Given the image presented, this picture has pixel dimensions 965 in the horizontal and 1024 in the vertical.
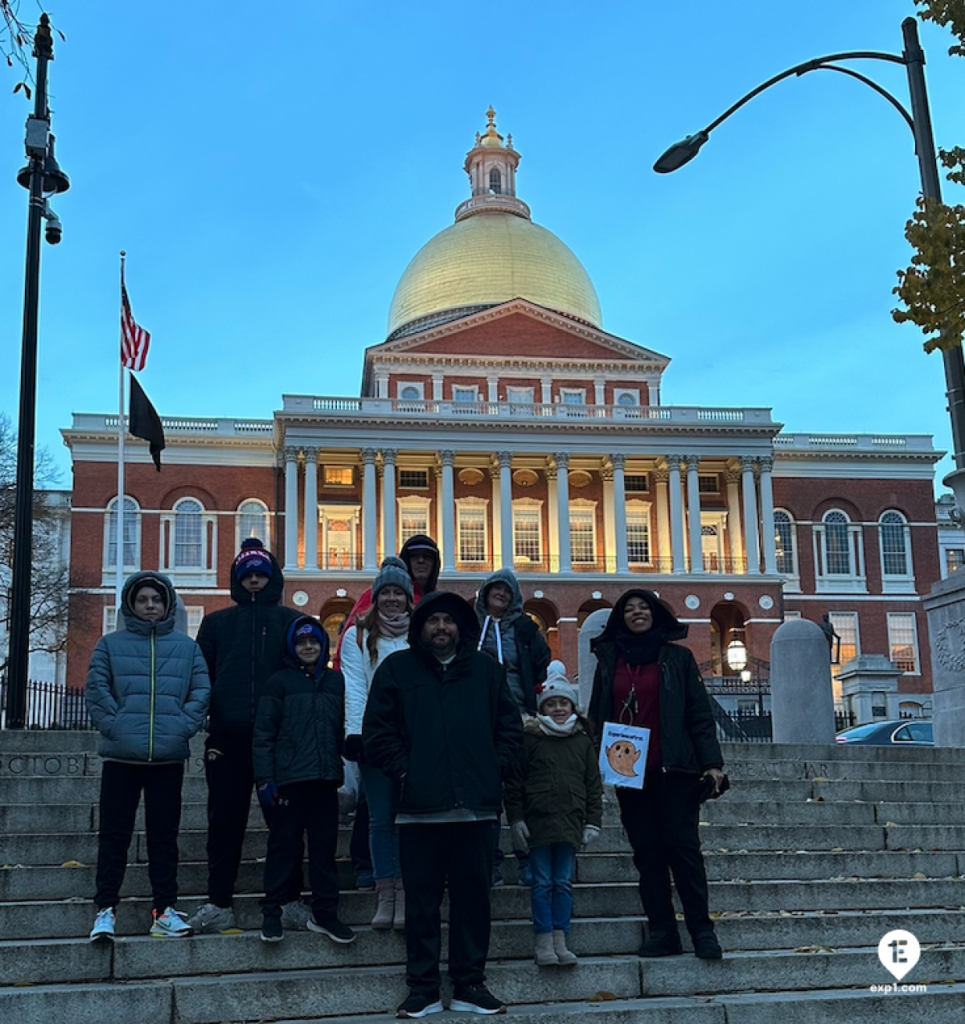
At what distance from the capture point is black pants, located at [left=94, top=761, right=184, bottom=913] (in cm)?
780

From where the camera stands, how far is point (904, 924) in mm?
8898

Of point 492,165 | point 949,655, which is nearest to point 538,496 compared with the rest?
point 492,165

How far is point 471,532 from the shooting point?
58438 millimetres

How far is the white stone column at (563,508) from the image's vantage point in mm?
55969

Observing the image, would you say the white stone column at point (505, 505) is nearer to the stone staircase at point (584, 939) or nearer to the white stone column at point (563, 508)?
the white stone column at point (563, 508)

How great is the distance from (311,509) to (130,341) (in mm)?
27313

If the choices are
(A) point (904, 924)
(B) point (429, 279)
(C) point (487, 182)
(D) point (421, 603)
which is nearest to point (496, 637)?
(D) point (421, 603)

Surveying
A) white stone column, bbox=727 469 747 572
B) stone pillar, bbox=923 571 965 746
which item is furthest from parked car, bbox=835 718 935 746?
white stone column, bbox=727 469 747 572

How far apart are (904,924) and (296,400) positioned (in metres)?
48.6

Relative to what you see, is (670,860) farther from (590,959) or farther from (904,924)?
(904,924)

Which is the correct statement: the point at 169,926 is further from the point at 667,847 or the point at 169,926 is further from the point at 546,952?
the point at 667,847

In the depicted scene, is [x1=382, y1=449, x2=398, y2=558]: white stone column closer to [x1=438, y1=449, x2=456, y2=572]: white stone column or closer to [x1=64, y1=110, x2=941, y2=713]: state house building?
[x1=64, y1=110, x2=941, y2=713]: state house building

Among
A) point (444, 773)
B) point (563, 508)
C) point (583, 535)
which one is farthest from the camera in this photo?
point (583, 535)

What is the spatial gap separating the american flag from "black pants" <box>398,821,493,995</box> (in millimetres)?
22398
